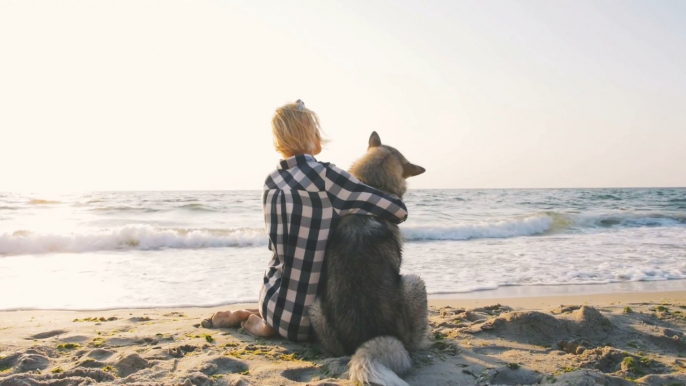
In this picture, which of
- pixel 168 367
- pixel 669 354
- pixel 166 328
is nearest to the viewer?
pixel 168 367

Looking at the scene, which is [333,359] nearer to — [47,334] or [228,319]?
[228,319]

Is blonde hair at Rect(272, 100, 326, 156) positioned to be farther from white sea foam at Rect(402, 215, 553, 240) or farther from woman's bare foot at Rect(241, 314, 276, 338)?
white sea foam at Rect(402, 215, 553, 240)

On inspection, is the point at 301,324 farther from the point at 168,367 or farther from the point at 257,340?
the point at 168,367

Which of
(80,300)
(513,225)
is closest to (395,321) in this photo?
(80,300)

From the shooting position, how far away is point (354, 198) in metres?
3.29

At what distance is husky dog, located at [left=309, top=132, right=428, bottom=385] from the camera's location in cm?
303

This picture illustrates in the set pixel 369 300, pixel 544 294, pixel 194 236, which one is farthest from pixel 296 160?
pixel 194 236

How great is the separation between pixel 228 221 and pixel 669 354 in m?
14.6

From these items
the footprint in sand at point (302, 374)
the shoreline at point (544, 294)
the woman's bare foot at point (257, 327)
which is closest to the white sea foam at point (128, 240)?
the shoreline at point (544, 294)

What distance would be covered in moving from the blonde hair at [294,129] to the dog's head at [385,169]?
46 cm

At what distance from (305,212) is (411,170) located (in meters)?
1.16

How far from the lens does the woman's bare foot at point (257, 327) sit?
403 centimetres

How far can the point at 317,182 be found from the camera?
3.37 meters

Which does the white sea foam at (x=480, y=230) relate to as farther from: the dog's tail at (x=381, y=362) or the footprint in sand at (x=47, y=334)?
the dog's tail at (x=381, y=362)
